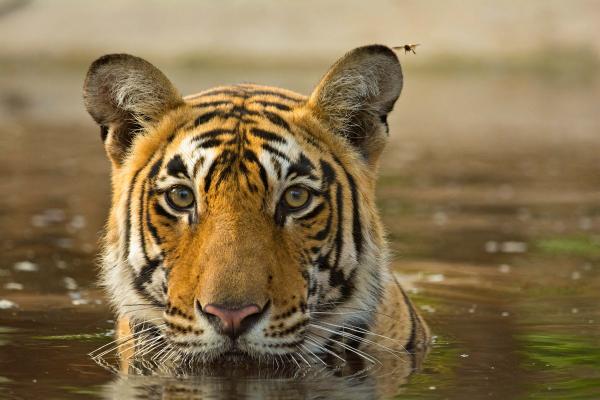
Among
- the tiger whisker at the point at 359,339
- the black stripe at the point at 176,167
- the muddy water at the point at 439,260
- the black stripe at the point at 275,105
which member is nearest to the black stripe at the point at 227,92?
the black stripe at the point at 275,105

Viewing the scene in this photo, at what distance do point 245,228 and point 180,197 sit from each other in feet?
0.92

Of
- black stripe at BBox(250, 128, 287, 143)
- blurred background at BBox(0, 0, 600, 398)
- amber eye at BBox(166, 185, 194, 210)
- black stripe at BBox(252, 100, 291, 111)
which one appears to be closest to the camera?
amber eye at BBox(166, 185, 194, 210)

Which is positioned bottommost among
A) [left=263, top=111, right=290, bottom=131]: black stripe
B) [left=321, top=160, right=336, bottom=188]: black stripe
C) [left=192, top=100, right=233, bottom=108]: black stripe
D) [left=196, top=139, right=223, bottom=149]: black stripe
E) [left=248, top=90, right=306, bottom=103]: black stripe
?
[left=321, top=160, right=336, bottom=188]: black stripe

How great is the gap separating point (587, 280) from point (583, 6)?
58.5 ft

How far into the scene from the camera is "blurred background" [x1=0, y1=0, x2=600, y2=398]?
518 cm

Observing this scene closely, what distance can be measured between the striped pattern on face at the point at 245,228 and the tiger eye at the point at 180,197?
0.7 inches

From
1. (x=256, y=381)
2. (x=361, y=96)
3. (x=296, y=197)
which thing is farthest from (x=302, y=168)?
(x=256, y=381)

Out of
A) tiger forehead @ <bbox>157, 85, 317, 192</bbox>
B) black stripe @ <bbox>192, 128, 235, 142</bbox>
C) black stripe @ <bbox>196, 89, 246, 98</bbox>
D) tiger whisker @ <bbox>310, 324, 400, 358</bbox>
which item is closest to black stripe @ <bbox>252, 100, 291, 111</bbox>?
tiger forehead @ <bbox>157, 85, 317, 192</bbox>

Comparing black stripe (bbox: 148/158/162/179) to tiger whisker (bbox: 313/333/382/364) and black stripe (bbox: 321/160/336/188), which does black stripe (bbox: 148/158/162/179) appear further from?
tiger whisker (bbox: 313/333/382/364)

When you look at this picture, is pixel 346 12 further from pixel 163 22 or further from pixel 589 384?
pixel 589 384

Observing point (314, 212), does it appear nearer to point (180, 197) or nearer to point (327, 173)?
point (327, 173)

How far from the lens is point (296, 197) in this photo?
434 cm

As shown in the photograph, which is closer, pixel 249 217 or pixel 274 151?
pixel 249 217

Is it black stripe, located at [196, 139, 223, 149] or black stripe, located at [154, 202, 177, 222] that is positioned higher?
black stripe, located at [196, 139, 223, 149]
